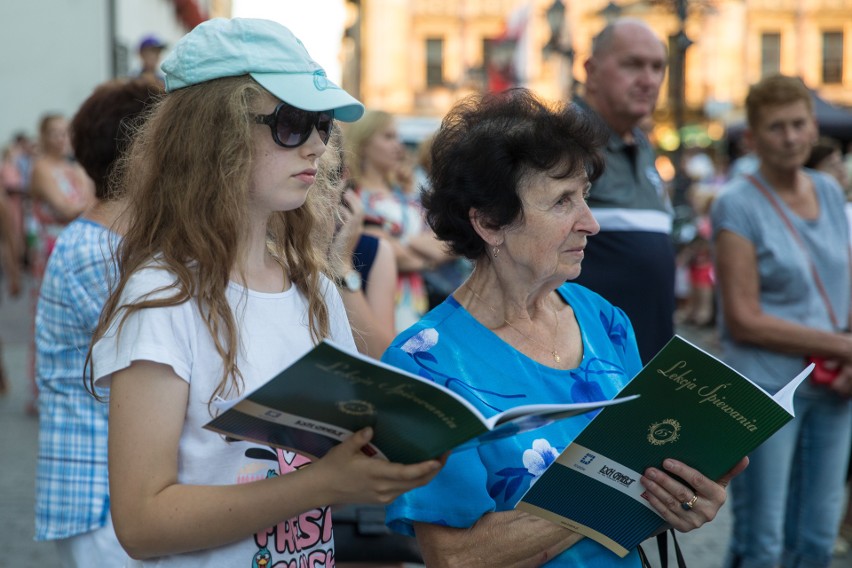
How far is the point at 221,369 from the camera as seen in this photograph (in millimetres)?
2018

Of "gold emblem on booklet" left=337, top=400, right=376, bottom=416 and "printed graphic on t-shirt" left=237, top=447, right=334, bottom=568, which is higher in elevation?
"gold emblem on booklet" left=337, top=400, right=376, bottom=416

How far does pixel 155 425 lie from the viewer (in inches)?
74.9

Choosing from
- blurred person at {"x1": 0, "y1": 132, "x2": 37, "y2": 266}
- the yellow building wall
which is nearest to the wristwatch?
blurred person at {"x1": 0, "y1": 132, "x2": 37, "y2": 266}

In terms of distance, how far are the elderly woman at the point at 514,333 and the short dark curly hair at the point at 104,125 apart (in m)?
1.04

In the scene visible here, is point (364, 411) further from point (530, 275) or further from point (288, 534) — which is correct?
point (530, 275)

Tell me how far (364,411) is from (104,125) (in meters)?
1.81

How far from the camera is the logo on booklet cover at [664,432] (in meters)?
2.12

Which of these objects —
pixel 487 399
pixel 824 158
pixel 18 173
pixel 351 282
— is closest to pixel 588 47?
pixel 18 173

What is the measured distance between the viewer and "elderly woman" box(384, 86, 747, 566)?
90.0 inches

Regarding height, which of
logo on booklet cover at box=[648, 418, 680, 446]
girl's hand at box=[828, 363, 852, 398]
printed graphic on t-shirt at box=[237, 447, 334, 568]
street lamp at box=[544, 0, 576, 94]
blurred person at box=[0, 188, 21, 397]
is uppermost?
street lamp at box=[544, 0, 576, 94]

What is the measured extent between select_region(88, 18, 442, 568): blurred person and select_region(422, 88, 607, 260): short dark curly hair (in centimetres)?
41

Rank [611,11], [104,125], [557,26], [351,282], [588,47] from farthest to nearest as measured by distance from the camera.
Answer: [588,47], [557,26], [611,11], [351,282], [104,125]

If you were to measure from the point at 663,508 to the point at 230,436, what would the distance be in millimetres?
888

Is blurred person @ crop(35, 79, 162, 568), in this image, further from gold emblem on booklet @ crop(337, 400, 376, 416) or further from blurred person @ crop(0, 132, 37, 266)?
blurred person @ crop(0, 132, 37, 266)
